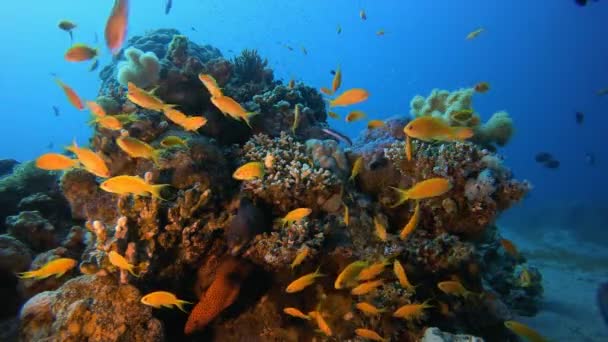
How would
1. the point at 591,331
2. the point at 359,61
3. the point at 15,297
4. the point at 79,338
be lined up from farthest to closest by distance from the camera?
the point at 359,61 < the point at 591,331 < the point at 15,297 < the point at 79,338

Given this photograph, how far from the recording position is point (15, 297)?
16.0 ft

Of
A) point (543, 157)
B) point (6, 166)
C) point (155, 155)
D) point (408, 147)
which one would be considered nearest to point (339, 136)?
point (408, 147)

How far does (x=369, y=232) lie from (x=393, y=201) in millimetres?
789

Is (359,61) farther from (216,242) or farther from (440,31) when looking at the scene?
(216,242)

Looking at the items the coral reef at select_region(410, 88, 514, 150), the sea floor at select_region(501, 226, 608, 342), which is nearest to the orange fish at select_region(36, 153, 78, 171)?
the coral reef at select_region(410, 88, 514, 150)

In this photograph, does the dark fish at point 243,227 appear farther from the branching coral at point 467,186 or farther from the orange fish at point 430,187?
the branching coral at point 467,186

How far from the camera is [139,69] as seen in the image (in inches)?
240

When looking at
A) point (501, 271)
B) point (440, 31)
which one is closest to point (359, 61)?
point (440, 31)

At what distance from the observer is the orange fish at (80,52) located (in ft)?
18.2

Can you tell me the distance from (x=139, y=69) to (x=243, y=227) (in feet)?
12.1

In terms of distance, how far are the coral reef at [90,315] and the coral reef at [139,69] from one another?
361 centimetres

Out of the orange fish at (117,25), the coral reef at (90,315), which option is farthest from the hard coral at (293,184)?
the orange fish at (117,25)

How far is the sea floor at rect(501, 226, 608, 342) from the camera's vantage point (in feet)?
22.8

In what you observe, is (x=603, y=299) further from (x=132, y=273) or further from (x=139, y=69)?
(x=139, y=69)
